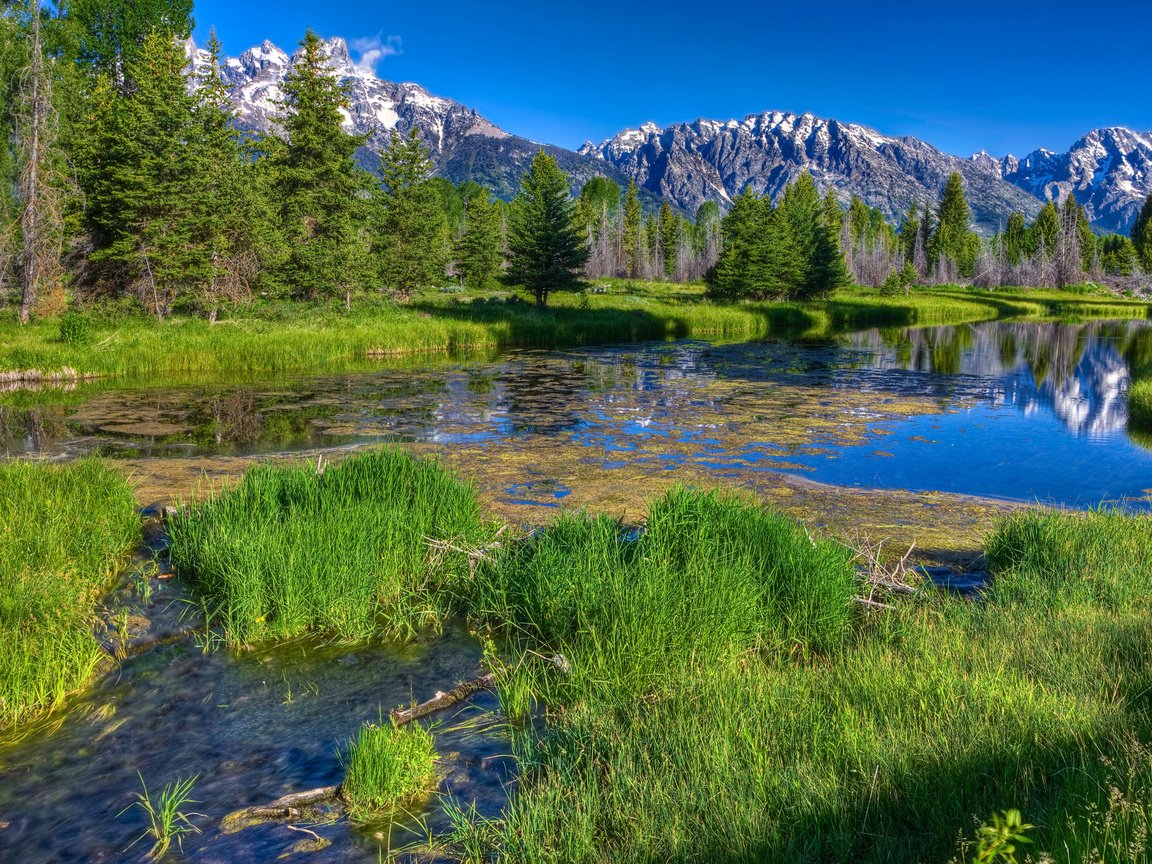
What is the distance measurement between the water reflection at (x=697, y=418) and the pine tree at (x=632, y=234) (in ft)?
218

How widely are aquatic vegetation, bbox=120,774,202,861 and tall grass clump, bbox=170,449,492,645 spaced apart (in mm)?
1786

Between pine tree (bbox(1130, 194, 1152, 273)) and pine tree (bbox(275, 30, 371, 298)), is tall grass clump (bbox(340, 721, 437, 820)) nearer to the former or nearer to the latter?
pine tree (bbox(275, 30, 371, 298))

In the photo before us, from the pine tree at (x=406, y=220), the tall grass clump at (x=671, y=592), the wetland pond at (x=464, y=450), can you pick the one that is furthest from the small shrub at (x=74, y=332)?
the tall grass clump at (x=671, y=592)

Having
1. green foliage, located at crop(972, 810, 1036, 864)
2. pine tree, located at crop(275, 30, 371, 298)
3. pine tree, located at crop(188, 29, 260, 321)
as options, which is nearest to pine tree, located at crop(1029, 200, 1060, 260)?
pine tree, located at crop(275, 30, 371, 298)

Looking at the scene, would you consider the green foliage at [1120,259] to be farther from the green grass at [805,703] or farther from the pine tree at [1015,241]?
the green grass at [805,703]

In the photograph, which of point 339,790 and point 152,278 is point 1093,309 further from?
point 339,790

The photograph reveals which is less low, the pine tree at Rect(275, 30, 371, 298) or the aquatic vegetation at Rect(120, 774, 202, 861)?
the pine tree at Rect(275, 30, 371, 298)

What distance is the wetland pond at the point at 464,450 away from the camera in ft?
13.7

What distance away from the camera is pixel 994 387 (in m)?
21.5

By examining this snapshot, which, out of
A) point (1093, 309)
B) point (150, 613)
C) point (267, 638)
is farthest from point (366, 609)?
point (1093, 309)

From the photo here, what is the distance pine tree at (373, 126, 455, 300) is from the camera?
137 ft

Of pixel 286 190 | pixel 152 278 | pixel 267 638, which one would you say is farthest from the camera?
pixel 286 190

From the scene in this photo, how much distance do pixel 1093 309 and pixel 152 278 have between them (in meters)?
67.1

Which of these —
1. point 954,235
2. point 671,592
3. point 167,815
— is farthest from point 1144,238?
point 167,815
